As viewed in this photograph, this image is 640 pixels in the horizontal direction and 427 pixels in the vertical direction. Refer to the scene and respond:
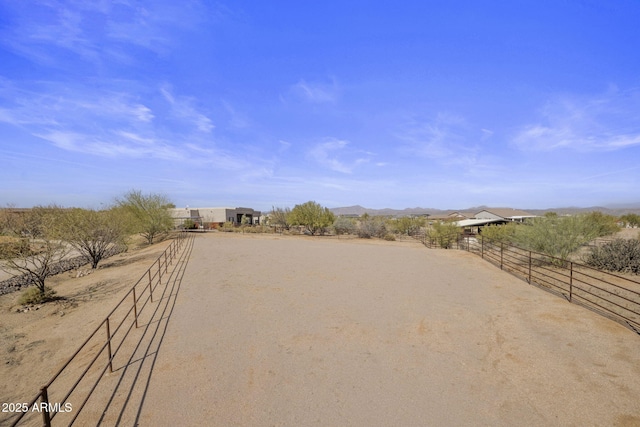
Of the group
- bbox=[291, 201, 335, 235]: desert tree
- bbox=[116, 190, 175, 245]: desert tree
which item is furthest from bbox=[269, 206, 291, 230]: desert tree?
bbox=[116, 190, 175, 245]: desert tree

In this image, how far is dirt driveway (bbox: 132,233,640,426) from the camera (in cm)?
408

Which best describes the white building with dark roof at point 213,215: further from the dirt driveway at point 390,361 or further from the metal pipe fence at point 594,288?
the dirt driveway at point 390,361

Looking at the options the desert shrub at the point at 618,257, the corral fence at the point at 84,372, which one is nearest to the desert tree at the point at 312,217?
the desert shrub at the point at 618,257

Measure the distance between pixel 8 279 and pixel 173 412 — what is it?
21.2m

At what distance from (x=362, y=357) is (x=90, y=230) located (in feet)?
65.7

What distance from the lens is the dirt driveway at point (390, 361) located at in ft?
13.4

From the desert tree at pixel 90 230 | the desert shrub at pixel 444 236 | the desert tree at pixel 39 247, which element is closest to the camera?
the desert tree at pixel 39 247

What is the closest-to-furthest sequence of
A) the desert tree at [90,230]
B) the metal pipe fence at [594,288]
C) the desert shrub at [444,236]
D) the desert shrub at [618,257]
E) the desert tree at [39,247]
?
the metal pipe fence at [594,288] → the desert tree at [39,247] → the desert shrub at [618,257] → the desert tree at [90,230] → the desert shrub at [444,236]

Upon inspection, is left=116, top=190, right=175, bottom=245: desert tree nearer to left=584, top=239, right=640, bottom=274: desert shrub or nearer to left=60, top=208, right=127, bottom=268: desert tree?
left=60, top=208, right=127, bottom=268: desert tree

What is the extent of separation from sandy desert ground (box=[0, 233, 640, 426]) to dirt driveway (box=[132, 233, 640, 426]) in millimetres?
24

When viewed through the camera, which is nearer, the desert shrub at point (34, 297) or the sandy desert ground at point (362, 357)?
the sandy desert ground at point (362, 357)

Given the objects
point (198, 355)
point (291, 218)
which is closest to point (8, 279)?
point (198, 355)

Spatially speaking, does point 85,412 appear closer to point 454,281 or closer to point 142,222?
point 454,281

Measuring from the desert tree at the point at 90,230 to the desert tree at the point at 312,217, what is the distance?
22345mm
